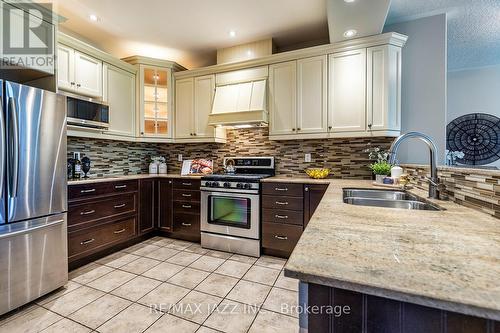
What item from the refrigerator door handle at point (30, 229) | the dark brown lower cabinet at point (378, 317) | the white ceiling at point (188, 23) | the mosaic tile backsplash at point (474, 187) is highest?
the white ceiling at point (188, 23)

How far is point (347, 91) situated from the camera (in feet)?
9.07

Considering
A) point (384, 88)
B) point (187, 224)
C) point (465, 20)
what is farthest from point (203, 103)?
point (465, 20)

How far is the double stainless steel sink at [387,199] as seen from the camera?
1523 millimetres

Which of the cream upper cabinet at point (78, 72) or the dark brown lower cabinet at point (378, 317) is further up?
the cream upper cabinet at point (78, 72)

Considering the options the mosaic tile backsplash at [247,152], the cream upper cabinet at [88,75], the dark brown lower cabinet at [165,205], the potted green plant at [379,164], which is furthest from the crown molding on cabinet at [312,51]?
the dark brown lower cabinet at [165,205]

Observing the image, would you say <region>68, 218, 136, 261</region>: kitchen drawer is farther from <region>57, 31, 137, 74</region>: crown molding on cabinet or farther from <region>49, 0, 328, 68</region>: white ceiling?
<region>49, 0, 328, 68</region>: white ceiling

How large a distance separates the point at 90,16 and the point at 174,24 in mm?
898

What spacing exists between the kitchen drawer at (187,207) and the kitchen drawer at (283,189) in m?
0.99

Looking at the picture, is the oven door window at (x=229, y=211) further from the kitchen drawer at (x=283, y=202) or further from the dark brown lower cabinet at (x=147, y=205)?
the dark brown lower cabinet at (x=147, y=205)

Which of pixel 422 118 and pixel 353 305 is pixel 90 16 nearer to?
pixel 353 305

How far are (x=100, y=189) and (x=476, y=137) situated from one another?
5.94m

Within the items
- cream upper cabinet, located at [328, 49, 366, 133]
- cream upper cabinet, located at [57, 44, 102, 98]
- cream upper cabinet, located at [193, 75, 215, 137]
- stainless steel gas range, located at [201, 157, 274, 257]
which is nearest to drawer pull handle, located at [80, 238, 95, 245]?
stainless steel gas range, located at [201, 157, 274, 257]

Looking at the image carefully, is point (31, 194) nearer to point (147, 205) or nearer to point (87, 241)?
point (87, 241)

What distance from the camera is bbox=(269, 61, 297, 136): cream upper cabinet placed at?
301 cm
